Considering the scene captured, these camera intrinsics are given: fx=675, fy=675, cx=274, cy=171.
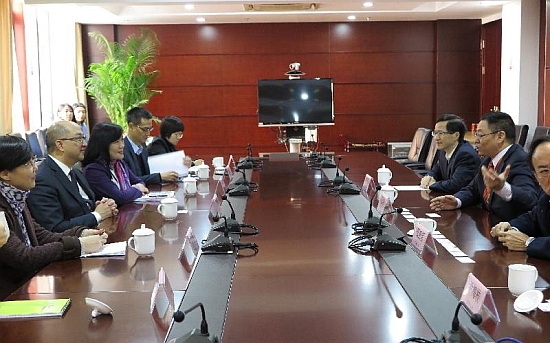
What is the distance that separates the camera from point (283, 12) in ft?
29.8

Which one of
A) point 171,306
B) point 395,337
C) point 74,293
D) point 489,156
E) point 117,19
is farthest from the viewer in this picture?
point 117,19

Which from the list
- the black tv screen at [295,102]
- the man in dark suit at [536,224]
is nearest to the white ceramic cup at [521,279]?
the man in dark suit at [536,224]

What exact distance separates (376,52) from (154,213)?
7446 mm

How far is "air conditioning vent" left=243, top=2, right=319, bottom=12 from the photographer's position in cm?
857

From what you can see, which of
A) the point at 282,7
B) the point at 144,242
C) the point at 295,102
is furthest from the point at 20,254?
the point at 282,7

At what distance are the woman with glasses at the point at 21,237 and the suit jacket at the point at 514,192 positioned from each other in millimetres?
1881

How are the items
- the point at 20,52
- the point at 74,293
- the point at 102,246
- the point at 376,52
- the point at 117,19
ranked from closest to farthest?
the point at 74,293
the point at 102,246
the point at 20,52
the point at 117,19
the point at 376,52

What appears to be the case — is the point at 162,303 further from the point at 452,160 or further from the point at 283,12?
the point at 283,12

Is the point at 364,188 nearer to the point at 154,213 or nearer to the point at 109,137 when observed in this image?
the point at 154,213

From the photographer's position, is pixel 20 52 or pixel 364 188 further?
pixel 20 52

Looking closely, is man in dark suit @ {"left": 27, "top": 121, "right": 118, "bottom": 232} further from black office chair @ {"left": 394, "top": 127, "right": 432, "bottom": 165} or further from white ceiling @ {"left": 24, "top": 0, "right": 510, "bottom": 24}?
white ceiling @ {"left": 24, "top": 0, "right": 510, "bottom": 24}

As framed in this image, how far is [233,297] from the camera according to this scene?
79.7 inches

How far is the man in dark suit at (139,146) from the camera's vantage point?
4.75 m

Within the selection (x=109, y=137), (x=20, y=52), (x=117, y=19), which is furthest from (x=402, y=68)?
(x=109, y=137)
